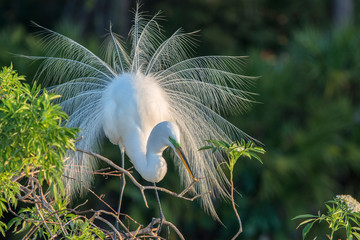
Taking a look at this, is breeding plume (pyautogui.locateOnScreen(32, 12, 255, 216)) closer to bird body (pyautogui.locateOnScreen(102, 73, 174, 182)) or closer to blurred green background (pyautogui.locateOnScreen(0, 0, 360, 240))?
bird body (pyautogui.locateOnScreen(102, 73, 174, 182))

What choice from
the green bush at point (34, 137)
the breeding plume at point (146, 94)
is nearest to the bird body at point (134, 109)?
the breeding plume at point (146, 94)

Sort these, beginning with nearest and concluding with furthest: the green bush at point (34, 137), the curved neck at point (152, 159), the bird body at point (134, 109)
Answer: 1. the green bush at point (34, 137)
2. the curved neck at point (152, 159)
3. the bird body at point (134, 109)

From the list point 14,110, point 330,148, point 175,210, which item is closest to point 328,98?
point 330,148

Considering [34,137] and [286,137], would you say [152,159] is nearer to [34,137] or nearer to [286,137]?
[34,137]

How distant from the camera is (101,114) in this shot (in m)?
3.00

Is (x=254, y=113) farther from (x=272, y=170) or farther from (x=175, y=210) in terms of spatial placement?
(x=175, y=210)

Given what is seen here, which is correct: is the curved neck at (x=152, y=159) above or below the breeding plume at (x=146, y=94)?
below

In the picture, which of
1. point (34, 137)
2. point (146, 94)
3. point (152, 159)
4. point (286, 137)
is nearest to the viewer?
point (34, 137)

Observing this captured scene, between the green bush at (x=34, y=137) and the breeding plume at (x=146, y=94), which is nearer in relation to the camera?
the green bush at (x=34, y=137)

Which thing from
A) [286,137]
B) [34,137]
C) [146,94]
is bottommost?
[286,137]

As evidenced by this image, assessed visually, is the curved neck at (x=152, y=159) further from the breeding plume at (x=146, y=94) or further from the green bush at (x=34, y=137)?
the green bush at (x=34, y=137)

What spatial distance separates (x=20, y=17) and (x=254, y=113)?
4577 millimetres

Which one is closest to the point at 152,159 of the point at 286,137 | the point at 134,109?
the point at 134,109

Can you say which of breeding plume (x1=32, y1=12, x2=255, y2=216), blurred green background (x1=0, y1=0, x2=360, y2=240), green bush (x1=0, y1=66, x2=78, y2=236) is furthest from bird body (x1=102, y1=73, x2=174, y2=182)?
blurred green background (x1=0, y1=0, x2=360, y2=240)
